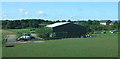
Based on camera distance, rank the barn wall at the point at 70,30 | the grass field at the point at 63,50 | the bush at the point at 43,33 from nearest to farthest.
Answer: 1. the grass field at the point at 63,50
2. the bush at the point at 43,33
3. the barn wall at the point at 70,30

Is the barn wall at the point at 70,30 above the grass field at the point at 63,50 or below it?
above

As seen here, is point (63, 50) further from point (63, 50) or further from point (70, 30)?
point (70, 30)

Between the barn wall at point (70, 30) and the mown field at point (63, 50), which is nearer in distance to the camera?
the mown field at point (63, 50)

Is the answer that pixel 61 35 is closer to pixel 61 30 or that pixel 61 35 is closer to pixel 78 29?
pixel 61 30

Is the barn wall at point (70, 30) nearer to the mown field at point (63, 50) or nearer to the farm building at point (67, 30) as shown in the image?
the farm building at point (67, 30)

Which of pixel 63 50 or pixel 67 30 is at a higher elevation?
pixel 67 30

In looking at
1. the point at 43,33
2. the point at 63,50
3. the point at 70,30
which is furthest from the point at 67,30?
the point at 63,50

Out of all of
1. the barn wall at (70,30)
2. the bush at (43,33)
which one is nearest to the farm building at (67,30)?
the barn wall at (70,30)

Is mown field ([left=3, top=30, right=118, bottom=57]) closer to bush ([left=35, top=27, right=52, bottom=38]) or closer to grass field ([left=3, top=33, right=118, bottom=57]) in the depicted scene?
grass field ([left=3, top=33, right=118, bottom=57])

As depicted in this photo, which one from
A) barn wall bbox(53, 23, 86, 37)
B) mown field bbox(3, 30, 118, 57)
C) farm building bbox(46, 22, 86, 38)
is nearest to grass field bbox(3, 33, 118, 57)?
mown field bbox(3, 30, 118, 57)

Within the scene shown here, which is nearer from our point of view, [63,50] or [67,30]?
[63,50]

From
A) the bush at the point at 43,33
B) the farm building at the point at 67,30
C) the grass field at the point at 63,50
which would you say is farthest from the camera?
the farm building at the point at 67,30

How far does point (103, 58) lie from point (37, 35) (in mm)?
26845

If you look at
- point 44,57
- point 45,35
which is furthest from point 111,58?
point 45,35
